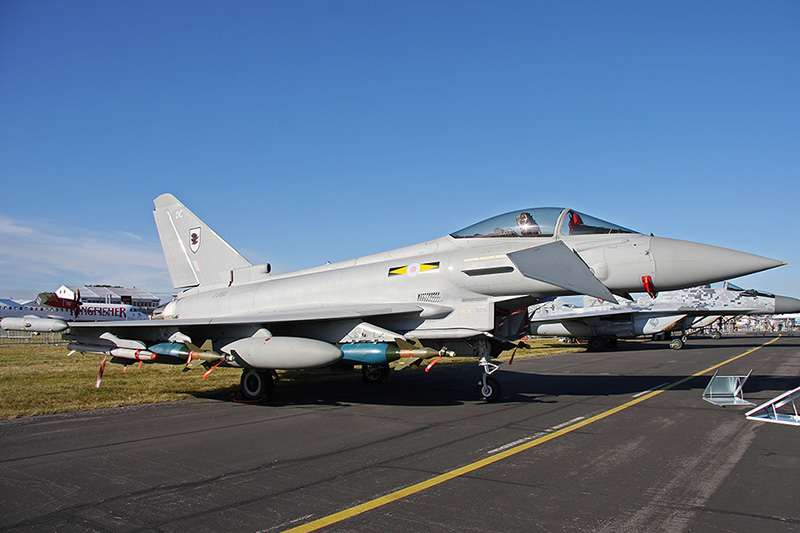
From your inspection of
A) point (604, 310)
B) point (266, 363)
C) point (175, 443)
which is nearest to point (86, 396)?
point (266, 363)

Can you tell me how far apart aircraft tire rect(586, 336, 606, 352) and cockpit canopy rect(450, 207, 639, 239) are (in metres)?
21.4

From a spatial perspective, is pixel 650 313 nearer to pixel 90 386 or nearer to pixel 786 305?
pixel 786 305

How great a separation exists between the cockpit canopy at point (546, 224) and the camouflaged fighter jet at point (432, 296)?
0.8 inches

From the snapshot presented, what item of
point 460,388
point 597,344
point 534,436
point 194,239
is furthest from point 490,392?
point 597,344

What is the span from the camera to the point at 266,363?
8602mm

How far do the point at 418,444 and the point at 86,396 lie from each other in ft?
25.7

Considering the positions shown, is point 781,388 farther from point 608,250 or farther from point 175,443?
point 175,443

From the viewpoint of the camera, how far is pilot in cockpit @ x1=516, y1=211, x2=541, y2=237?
28.3 feet

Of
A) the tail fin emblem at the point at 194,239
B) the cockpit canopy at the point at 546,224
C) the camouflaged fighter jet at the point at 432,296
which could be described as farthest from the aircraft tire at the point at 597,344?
the tail fin emblem at the point at 194,239

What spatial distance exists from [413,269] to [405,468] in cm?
496

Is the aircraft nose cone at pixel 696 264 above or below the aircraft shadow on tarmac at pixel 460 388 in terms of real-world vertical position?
above

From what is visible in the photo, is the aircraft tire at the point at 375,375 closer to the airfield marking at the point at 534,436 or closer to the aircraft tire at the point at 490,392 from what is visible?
the aircraft tire at the point at 490,392

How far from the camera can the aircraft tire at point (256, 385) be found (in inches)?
388

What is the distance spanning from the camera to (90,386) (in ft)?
37.8
